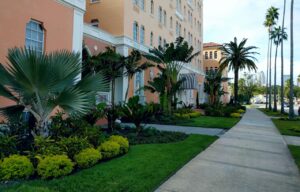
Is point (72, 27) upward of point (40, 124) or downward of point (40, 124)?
upward

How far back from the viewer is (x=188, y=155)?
877cm

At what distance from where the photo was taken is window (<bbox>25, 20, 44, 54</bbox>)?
12.1 meters

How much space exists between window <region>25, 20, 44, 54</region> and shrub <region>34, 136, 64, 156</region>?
21.3 feet

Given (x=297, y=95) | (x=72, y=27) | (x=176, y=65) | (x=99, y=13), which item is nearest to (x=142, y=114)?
(x=72, y=27)

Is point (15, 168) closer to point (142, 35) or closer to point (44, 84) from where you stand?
point (44, 84)

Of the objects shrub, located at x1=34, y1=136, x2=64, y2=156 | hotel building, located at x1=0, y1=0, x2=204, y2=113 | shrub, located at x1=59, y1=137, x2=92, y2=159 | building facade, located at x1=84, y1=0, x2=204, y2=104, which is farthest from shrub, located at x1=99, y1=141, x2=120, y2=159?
building facade, located at x1=84, y1=0, x2=204, y2=104

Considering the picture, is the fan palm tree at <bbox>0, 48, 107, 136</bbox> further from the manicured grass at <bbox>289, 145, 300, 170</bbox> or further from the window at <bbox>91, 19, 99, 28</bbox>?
the window at <bbox>91, 19, 99, 28</bbox>

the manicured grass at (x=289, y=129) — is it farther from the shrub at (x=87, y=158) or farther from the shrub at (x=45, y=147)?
the shrub at (x=45, y=147)

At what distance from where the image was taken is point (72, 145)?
704 cm

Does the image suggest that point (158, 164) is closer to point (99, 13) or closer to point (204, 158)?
point (204, 158)

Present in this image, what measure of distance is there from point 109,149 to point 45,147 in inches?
73.4

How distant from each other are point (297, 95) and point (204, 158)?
392 feet

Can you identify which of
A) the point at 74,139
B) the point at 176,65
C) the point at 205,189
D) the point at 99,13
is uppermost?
the point at 99,13

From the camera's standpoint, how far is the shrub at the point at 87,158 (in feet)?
21.9
